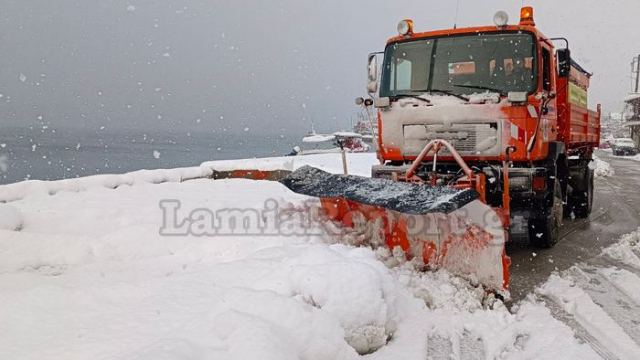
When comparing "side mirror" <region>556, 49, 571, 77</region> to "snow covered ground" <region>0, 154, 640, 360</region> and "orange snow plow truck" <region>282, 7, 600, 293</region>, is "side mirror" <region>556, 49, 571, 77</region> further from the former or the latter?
"snow covered ground" <region>0, 154, 640, 360</region>

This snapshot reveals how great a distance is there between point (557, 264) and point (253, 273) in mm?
3583

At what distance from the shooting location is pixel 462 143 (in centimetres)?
542

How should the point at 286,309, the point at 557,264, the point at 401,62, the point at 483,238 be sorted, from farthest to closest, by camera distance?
the point at 401,62 < the point at 557,264 < the point at 483,238 < the point at 286,309

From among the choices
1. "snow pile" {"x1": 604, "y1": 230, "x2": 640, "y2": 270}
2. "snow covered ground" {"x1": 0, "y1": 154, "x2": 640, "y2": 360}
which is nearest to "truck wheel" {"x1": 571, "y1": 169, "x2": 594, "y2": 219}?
"snow pile" {"x1": 604, "y1": 230, "x2": 640, "y2": 270}

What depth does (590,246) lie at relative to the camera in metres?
6.37

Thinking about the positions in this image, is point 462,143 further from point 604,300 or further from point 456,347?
point 456,347

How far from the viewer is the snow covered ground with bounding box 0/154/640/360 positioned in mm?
2734

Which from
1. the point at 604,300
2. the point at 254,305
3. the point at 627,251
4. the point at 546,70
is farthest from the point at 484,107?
the point at 254,305

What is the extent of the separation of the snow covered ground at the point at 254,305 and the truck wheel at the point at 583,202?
2995 mm

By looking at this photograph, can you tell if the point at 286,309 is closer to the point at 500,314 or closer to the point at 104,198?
the point at 500,314

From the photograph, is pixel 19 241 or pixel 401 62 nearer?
pixel 19 241

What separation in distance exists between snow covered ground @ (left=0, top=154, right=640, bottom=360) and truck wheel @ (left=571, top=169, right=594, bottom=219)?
2995mm

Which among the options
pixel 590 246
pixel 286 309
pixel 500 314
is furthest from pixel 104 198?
pixel 590 246

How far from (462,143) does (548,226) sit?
154 cm
